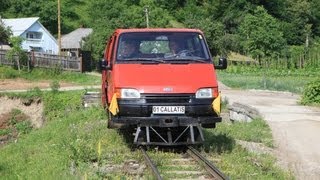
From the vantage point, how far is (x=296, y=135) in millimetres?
13656

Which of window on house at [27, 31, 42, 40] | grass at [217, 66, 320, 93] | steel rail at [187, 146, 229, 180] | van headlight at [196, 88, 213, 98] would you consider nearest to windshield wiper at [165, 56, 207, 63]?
van headlight at [196, 88, 213, 98]

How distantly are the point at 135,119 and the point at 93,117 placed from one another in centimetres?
764

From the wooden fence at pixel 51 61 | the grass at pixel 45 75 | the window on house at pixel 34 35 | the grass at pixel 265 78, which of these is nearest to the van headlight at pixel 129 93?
the grass at pixel 265 78

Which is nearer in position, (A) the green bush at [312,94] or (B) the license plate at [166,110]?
(B) the license plate at [166,110]

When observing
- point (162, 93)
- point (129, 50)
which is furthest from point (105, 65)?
point (162, 93)

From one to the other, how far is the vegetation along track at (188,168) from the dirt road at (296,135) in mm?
1538

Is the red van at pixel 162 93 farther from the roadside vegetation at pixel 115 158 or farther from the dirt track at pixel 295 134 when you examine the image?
the dirt track at pixel 295 134

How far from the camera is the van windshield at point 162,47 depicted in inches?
442

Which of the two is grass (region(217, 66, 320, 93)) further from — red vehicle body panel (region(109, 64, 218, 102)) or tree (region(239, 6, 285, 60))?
red vehicle body panel (region(109, 64, 218, 102))

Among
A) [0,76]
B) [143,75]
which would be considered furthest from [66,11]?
[143,75]

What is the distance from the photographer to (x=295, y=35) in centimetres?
10356

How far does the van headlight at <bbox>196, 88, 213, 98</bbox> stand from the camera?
10.4m

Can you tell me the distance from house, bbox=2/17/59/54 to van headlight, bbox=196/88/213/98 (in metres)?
70.3

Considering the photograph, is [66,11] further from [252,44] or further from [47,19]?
[252,44]
